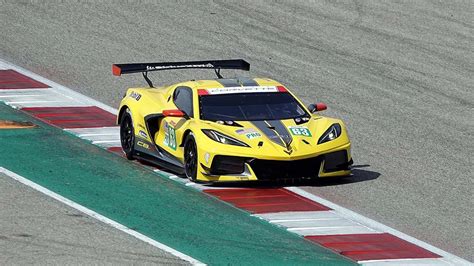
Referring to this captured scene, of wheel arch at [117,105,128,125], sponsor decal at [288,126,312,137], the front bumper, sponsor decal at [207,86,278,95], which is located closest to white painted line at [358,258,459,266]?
the front bumper

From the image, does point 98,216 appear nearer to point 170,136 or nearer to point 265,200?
point 265,200

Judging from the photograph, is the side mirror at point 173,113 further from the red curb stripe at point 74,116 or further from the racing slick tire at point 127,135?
the red curb stripe at point 74,116

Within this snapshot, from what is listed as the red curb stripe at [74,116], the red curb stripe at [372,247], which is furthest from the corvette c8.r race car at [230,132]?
the red curb stripe at [372,247]

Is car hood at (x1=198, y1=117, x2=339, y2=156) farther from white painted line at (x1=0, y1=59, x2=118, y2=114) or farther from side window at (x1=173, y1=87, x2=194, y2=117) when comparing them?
white painted line at (x1=0, y1=59, x2=118, y2=114)

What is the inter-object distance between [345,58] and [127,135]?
23.7 ft

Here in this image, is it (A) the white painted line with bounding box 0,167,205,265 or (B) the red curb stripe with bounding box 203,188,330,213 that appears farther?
(B) the red curb stripe with bounding box 203,188,330,213

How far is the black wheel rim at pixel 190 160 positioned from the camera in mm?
18000

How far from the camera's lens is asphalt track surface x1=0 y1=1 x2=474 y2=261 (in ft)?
62.0

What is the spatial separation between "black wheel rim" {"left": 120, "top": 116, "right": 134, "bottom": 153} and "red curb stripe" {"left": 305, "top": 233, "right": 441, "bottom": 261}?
454cm

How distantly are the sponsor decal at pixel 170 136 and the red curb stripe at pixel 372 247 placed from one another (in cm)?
338

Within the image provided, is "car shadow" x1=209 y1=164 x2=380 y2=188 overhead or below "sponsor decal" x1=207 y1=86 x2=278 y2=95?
below

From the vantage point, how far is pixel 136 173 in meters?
18.8

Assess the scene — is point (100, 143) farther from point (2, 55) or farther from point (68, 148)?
point (2, 55)

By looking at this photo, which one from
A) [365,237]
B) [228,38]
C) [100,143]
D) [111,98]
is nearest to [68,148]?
[100,143]
